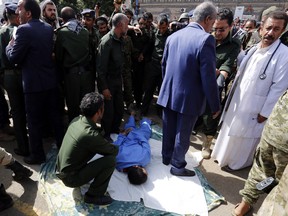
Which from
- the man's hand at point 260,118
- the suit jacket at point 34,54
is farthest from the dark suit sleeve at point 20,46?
the man's hand at point 260,118

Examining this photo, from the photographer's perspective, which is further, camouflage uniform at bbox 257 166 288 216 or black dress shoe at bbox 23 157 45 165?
black dress shoe at bbox 23 157 45 165

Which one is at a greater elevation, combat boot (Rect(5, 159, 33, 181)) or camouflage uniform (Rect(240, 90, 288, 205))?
camouflage uniform (Rect(240, 90, 288, 205))

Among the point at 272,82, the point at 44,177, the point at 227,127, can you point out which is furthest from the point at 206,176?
the point at 44,177

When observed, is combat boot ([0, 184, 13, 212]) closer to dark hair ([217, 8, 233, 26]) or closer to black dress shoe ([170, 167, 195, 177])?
black dress shoe ([170, 167, 195, 177])

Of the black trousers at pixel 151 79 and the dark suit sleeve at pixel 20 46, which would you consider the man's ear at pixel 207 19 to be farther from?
the black trousers at pixel 151 79

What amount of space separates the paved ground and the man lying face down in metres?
0.87

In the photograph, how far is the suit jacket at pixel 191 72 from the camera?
250 centimetres

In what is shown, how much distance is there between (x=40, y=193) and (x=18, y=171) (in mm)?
364

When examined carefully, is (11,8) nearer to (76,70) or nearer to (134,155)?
(76,70)

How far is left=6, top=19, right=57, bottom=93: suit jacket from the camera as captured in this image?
2.66 metres

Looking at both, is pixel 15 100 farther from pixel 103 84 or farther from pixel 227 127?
pixel 227 127

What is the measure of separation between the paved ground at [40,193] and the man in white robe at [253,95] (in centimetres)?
18

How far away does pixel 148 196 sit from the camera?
8.96ft

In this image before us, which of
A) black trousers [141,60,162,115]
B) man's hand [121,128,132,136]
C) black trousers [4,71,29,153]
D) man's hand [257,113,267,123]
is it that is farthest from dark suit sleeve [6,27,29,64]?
man's hand [257,113,267,123]
